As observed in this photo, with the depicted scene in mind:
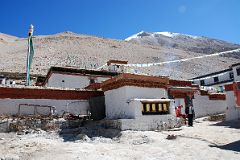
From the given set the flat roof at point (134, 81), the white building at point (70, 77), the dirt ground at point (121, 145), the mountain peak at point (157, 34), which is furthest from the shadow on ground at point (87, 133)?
the mountain peak at point (157, 34)

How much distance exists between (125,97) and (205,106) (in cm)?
1327

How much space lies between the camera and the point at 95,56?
86062mm

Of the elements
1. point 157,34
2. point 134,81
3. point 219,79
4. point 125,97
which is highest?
point 157,34

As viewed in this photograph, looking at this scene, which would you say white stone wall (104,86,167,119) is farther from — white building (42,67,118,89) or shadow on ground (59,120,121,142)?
white building (42,67,118,89)

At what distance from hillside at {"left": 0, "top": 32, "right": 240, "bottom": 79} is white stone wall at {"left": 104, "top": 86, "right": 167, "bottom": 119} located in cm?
4178

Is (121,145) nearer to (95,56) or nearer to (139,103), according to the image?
(139,103)

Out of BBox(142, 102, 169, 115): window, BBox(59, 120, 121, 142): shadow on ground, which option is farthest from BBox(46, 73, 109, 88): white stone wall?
BBox(142, 102, 169, 115): window

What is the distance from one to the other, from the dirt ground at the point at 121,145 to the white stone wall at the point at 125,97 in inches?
57.8

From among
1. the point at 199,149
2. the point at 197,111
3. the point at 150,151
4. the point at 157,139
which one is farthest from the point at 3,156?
the point at 197,111

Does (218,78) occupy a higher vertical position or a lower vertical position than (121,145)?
higher

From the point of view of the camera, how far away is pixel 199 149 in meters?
11.7

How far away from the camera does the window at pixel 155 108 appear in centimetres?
1578

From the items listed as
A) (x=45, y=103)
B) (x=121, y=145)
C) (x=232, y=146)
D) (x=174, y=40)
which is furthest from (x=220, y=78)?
(x=174, y=40)

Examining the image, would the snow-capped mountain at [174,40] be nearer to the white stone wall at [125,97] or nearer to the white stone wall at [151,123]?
the white stone wall at [125,97]
